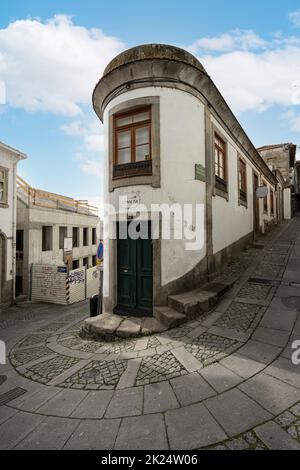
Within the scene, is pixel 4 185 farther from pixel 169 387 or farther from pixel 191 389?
pixel 191 389

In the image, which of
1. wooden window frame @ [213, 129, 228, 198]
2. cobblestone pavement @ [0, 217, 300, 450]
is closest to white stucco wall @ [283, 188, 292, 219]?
wooden window frame @ [213, 129, 228, 198]

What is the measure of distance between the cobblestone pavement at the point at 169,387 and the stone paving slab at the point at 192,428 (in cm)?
1

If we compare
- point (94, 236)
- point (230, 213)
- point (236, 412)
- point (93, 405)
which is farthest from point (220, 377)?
point (94, 236)

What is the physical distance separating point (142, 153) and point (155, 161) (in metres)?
0.67

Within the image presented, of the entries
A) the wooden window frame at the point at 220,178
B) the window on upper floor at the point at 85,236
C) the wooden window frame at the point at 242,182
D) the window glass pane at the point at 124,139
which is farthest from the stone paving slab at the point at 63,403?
the window on upper floor at the point at 85,236

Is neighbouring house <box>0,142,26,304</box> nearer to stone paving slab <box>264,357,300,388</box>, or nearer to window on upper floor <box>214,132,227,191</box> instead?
window on upper floor <box>214,132,227,191</box>

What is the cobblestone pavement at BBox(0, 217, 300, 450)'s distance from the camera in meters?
2.49

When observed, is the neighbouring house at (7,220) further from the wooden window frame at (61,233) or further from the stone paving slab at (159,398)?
the stone paving slab at (159,398)

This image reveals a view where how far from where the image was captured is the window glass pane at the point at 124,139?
21.7ft

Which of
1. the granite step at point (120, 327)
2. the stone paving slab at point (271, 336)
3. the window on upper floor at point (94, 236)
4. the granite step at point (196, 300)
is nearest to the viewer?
the stone paving slab at point (271, 336)

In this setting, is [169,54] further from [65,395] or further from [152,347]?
[65,395]

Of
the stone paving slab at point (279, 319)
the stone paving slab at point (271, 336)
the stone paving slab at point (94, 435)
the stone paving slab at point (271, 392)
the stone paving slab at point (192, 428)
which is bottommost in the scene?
the stone paving slab at point (94, 435)

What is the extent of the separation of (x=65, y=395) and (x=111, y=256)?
12.1ft

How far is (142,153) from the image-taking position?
6359 mm
